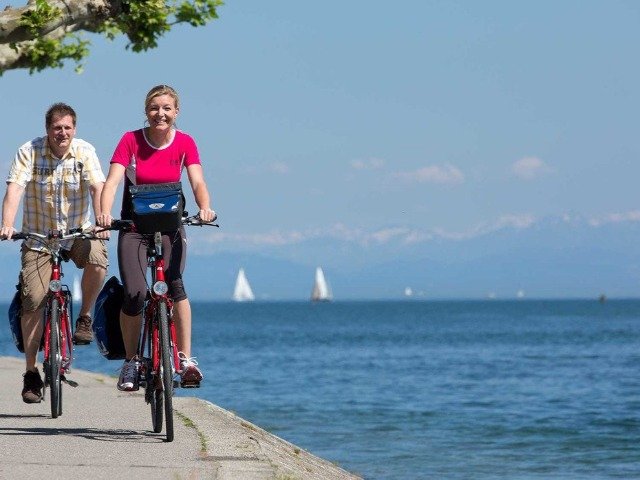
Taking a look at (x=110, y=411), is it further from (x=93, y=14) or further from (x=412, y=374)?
(x=412, y=374)

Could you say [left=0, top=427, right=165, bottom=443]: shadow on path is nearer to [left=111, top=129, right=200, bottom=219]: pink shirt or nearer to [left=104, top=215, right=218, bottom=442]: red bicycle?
[left=104, top=215, right=218, bottom=442]: red bicycle

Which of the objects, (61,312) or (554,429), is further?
(554,429)

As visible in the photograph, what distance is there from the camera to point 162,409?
849 centimetres

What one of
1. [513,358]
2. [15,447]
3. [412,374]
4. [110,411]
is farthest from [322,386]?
[15,447]

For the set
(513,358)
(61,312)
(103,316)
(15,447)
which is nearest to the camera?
(15,447)

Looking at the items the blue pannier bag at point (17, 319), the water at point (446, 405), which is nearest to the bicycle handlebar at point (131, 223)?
the blue pannier bag at point (17, 319)

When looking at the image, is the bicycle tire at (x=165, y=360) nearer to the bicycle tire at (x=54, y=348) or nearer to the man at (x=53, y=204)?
the man at (x=53, y=204)

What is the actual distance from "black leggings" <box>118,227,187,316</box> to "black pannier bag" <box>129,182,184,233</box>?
17 cm

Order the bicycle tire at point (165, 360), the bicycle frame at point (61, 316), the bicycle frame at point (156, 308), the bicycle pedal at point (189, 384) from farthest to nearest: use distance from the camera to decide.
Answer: the bicycle frame at point (61, 316) < the bicycle pedal at point (189, 384) < the bicycle frame at point (156, 308) < the bicycle tire at point (165, 360)

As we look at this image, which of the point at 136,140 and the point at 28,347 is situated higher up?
the point at 136,140

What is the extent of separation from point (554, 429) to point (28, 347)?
47.7ft

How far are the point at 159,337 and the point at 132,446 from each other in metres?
0.66

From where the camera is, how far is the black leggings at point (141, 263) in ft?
27.4

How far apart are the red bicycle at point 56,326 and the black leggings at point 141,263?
3.39ft
